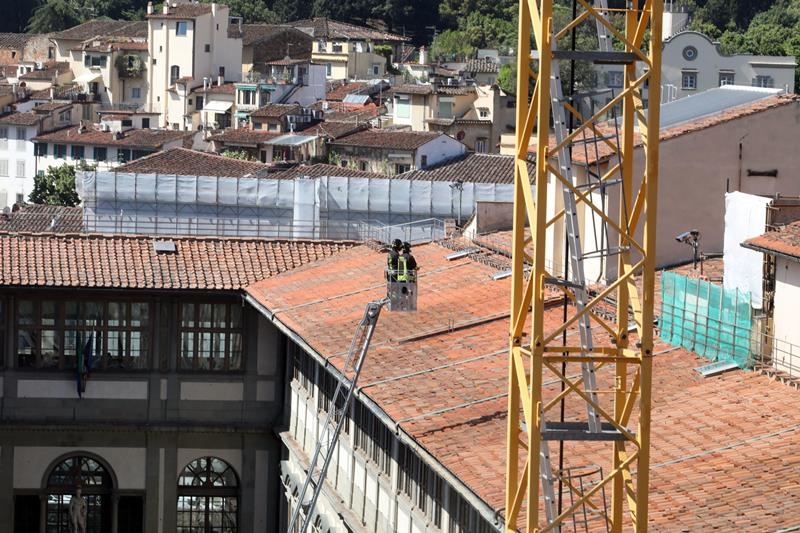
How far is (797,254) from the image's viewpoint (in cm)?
1906

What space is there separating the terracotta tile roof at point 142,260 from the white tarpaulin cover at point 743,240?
9.60m

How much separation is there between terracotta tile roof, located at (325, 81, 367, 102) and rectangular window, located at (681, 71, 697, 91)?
2249 centimetres

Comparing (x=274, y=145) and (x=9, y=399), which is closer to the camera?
(x=9, y=399)

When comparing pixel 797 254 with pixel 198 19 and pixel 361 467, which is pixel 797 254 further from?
pixel 198 19

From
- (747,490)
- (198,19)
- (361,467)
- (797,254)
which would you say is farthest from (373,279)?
(198,19)

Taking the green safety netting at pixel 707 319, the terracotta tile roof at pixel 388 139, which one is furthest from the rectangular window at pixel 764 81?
the green safety netting at pixel 707 319

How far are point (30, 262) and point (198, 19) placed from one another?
8515 cm

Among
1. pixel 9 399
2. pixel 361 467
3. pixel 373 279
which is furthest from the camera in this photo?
pixel 9 399

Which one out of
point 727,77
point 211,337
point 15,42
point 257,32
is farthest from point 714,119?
point 15,42

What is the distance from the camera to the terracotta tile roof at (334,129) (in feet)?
265

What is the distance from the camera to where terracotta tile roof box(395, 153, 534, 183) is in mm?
61688

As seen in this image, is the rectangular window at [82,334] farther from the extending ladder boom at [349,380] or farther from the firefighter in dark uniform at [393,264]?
the extending ladder boom at [349,380]

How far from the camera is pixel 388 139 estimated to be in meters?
76.8

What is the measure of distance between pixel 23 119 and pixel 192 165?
3702 centimetres
